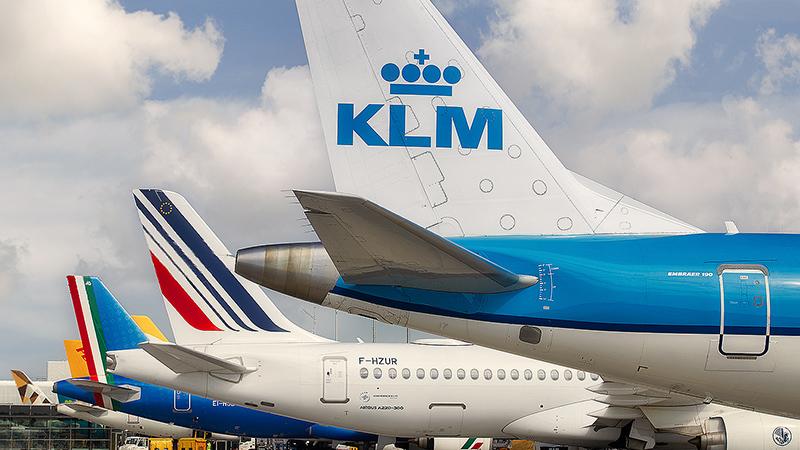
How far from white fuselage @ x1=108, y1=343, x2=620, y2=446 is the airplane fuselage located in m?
12.6

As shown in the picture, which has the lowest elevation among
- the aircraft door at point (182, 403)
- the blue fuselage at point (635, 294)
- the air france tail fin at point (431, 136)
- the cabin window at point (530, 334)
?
the aircraft door at point (182, 403)

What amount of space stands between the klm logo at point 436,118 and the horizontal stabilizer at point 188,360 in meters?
11.3

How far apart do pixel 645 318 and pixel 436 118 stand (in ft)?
9.96

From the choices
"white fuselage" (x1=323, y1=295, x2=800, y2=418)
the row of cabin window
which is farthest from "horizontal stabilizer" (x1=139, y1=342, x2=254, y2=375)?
"white fuselage" (x1=323, y1=295, x2=800, y2=418)

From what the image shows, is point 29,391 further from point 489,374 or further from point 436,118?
A: point 436,118

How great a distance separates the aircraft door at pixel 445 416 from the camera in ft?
74.9

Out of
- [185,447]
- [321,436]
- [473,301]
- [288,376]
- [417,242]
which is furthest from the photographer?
[185,447]

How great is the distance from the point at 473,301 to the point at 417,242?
114cm

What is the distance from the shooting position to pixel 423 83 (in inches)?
409

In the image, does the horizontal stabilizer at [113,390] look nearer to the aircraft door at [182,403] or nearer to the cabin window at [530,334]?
the aircraft door at [182,403]

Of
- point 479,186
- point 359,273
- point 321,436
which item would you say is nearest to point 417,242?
point 359,273

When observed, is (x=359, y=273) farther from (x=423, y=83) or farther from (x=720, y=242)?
(x=720, y=242)

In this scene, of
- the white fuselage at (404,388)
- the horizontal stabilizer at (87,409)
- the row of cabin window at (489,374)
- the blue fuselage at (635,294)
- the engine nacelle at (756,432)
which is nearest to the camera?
the blue fuselage at (635,294)

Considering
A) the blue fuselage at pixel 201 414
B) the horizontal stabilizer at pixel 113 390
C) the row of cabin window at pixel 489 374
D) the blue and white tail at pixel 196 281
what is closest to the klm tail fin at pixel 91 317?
the horizontal stabilizer at pixel 113 390
